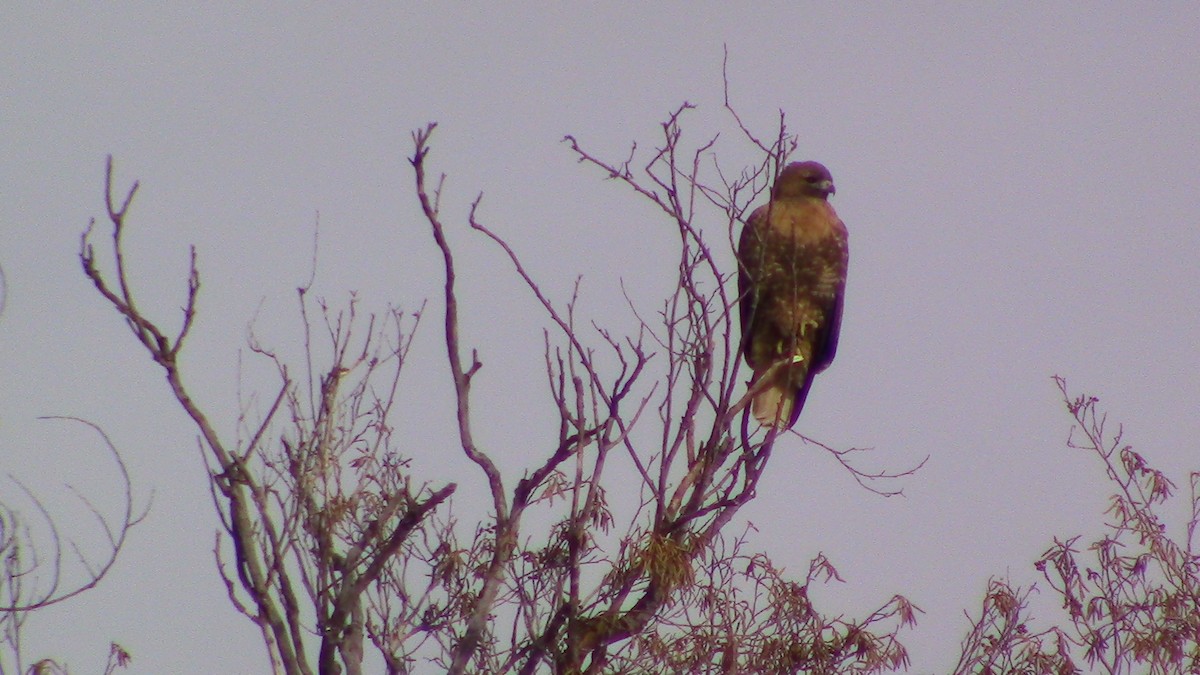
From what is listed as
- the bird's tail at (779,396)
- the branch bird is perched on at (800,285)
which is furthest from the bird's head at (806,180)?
the bird's tail at (779,396)

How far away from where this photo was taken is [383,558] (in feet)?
9.18

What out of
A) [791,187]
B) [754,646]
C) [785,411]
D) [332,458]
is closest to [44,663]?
[332,458]

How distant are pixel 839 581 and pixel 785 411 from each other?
1.24 meters

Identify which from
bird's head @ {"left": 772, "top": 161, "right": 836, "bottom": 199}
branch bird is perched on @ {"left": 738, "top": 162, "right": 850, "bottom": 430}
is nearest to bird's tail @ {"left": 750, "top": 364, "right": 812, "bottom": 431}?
branch bird is perched on @ {"left": 738, "top": 162, "right": 850, "bottom": 430}

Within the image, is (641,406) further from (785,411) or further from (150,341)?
(785,411)

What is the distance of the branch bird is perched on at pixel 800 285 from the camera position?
19.2ft

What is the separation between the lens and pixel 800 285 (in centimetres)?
588

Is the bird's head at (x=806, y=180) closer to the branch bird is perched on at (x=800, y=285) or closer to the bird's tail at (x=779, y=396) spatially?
the branch bird is perched on at (x=800, y=285)

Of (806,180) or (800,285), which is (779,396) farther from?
(806,180)

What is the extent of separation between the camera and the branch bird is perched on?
19.2 ft

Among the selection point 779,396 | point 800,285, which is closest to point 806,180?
point 800,285

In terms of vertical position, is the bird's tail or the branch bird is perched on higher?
the branch bird is perched on

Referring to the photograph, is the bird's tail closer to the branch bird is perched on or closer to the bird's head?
the branch bird is perched on

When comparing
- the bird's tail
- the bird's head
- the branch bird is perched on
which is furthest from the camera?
the bird's head
